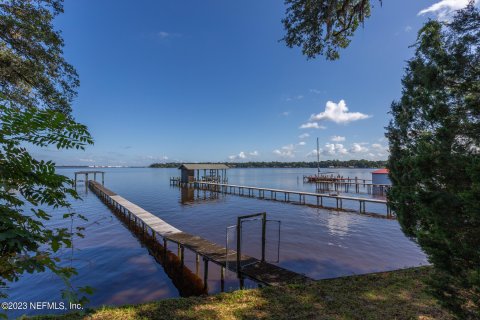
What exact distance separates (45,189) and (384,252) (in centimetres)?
1499

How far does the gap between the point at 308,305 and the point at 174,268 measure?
306 inches

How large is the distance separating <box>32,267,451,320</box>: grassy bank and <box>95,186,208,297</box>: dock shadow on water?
388cm

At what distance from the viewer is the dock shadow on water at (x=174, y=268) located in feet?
32.6

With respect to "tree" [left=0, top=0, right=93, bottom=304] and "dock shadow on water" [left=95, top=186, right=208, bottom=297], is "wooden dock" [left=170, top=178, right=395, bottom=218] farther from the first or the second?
"tree" [left=0, top=0, right=93, bottom=304]

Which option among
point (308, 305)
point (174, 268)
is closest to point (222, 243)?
point (174, 268)

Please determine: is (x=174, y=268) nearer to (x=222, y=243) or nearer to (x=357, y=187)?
(x=222, y=243)

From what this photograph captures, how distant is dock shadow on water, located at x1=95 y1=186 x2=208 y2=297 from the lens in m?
9.93

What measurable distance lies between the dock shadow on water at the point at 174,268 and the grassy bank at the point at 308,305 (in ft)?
12.7

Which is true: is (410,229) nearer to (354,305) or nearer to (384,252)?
(354,305)

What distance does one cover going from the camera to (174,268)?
465 inches

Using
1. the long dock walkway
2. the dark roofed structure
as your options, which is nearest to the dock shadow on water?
the long dock walkway

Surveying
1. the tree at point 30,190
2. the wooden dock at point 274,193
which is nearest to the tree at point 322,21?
the tree at point 30,190

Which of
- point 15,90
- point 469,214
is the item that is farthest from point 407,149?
point 15,90

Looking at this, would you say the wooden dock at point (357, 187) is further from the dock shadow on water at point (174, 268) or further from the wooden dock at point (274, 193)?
the dock shadow on water at point (174, 268)
